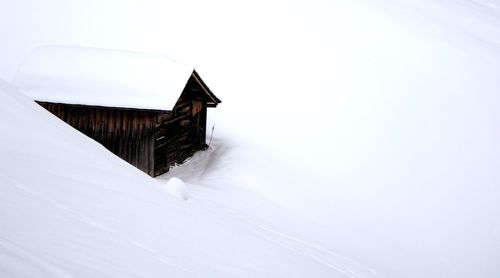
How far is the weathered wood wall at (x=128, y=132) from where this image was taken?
54.2 ft

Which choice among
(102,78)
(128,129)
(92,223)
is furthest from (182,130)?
(92,223)

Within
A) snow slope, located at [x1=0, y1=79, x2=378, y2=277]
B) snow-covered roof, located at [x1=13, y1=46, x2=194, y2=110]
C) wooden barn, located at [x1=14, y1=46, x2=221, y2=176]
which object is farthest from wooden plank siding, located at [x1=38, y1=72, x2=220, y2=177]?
snow slope, located at [x1=0, y1=79, x2=378, y2=277]

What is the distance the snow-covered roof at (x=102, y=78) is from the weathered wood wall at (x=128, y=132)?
0.38 meters

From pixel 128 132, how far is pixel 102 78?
7.56 feet

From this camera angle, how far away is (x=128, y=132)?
1656 cm

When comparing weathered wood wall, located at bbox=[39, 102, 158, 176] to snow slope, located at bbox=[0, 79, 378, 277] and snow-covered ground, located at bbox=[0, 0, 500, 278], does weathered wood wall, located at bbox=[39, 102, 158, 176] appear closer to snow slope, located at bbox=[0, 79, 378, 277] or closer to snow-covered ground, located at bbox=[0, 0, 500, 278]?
snow-covered ground, located at bbox=[0, 0, 500, 278]

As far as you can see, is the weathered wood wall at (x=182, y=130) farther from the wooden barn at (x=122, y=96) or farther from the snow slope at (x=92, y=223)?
the snow slope at (x=92, y=223)

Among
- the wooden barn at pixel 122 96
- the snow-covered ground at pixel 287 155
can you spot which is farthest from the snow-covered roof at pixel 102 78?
the snow-covered ground at pixel 287 155

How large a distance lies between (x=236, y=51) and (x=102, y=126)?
84.5ft

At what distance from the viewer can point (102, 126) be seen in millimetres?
16656

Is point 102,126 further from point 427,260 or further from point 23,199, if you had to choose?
point 23,199

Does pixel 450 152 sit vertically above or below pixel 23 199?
below

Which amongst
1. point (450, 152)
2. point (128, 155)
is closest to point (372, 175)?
point (450, 152)

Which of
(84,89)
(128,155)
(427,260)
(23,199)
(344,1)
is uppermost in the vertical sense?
(344,1)
